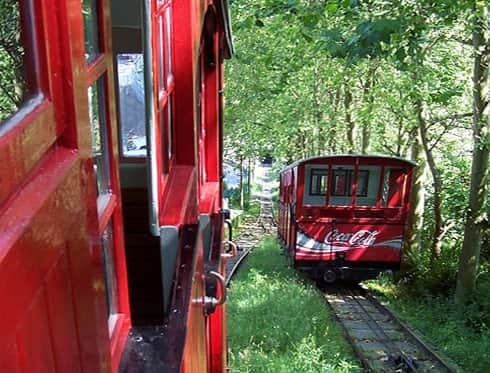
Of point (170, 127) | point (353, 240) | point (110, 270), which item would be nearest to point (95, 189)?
point (110, 270)

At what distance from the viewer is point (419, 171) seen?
1328 cm

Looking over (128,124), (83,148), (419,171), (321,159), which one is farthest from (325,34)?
(419,171)

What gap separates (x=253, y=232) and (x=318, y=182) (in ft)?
54.1

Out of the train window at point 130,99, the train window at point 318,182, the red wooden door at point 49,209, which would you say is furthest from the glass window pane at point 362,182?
the red wooden door at point 49,209

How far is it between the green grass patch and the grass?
1.70 m

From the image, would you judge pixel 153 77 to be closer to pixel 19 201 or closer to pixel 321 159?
pixel 19 201

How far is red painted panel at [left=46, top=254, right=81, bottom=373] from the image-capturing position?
76 cm

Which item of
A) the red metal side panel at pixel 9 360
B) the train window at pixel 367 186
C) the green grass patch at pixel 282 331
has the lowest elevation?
the green grass patch at pixel 282 331

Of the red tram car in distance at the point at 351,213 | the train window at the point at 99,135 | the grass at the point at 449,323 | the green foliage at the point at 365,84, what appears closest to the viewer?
the train window at the point at 99,135

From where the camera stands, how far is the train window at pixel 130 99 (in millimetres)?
2795

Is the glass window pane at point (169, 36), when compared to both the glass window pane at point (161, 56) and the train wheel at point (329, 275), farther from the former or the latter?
the train wheel at point (329, 275)

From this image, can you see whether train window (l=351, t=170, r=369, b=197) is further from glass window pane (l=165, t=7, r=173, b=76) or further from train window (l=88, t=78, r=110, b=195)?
train window (l=88, t=78, r=110, b=195)

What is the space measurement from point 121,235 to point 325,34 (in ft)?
14.4

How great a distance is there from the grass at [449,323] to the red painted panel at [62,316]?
8.46 m
